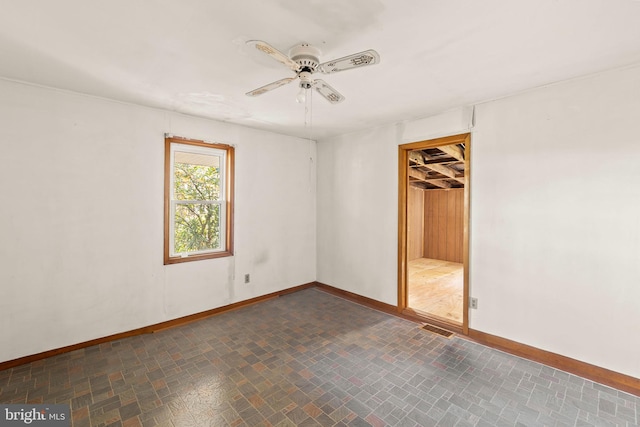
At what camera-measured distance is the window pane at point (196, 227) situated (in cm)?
376

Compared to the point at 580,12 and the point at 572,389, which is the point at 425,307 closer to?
the point at 572,389

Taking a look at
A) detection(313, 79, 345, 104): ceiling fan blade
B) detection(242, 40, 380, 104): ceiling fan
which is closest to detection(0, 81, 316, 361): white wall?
detection(242, 40, 380, 104): ceiling fan

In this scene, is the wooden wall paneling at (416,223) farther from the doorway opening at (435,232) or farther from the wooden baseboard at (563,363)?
the wooden baseboard at (563,363)

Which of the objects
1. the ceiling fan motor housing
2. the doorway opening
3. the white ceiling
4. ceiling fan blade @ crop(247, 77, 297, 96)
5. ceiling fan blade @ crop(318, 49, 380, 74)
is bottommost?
the doorway opening

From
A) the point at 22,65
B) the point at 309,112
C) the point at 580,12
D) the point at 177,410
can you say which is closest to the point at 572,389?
the point at 580,12

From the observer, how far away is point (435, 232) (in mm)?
8180

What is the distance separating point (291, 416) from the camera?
205 centimetres

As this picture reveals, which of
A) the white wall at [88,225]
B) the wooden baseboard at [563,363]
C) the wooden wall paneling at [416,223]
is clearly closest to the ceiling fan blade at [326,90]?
the white wall at [88,225]

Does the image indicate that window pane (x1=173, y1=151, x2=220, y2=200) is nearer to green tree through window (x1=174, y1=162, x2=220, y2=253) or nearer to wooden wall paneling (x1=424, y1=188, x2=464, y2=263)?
green tree through window (x1=174, y1=162, x2=220, y2=253)

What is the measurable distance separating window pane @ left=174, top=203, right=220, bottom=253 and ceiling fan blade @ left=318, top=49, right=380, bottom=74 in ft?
9.10

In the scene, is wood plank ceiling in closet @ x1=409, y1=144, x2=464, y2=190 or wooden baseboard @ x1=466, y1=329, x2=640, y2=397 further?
wood plank ceiling in closet @ x1=409, y1=144, x2=464, y2=190

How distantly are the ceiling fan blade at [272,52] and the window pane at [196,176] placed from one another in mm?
2413

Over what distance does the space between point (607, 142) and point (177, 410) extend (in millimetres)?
4167

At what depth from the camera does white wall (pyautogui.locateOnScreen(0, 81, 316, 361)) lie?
2.67 metres
